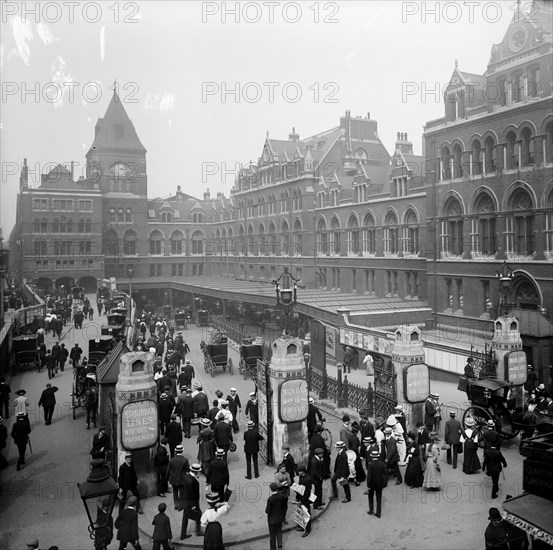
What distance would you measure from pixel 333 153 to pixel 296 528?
4548 cm

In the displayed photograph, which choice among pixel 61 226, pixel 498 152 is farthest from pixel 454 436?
pixel 61 226

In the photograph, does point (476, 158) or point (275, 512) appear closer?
point (275, 512)

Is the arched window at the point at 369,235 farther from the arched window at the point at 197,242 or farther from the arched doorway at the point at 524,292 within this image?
the arched window at the point at 197,242

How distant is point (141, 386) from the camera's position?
1181cm

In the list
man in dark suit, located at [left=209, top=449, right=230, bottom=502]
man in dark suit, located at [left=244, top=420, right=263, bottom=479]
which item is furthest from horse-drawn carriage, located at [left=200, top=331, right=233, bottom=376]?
man in dark suit, located at [left=209, top=449, right=230, bottom=502]

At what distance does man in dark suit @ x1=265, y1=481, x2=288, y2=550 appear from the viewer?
9.14 metres

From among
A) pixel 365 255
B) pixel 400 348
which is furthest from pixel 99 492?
pixel 365 255

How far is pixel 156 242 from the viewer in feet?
224

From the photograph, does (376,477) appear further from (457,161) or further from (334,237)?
(334,237)

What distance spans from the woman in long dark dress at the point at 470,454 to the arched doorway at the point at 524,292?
1525 cm

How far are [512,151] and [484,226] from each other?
4226 millimetres

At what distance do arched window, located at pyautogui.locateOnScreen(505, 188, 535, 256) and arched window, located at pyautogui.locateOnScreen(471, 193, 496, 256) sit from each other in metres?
1.13

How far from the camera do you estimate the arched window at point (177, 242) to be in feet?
228

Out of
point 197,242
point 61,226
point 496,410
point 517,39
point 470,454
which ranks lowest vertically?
point 470,454
